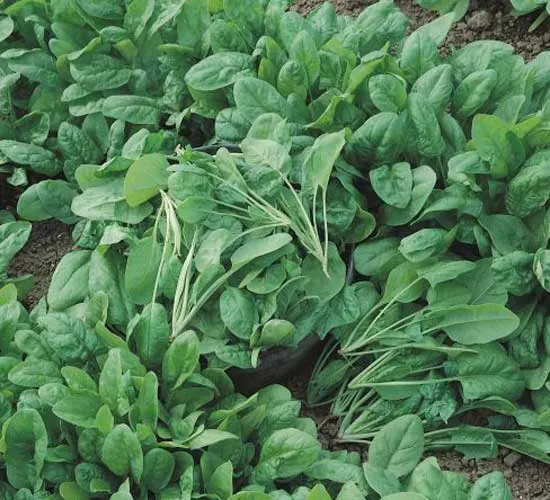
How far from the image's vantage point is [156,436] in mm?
2285

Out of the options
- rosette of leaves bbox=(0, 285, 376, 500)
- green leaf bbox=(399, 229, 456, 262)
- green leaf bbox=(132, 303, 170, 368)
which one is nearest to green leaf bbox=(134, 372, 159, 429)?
rosette of leaves bbox=(0, 285, 376, 500)

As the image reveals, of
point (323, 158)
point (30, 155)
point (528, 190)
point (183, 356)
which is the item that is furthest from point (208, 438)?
point (30, 155)

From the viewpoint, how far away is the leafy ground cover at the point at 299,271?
2.27 meters

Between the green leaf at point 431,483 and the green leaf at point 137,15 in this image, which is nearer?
the green leaf at point 431,483

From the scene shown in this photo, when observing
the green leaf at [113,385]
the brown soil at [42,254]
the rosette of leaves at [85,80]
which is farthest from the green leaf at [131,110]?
the green leaf at [113,385]

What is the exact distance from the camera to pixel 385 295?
2.56 meters

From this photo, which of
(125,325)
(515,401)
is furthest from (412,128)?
(125,325)

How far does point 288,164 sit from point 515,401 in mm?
860

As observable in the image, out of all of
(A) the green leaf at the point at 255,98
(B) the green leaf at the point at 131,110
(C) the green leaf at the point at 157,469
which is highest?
(A) the green leaf at the point at 255,98

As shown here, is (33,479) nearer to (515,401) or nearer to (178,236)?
(178,236)

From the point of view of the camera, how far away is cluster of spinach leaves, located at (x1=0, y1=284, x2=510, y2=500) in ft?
7.18

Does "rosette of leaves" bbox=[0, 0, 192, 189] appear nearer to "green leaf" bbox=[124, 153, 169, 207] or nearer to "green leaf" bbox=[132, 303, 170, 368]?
"green leaf" bbox=[124, 153, 169, 207]

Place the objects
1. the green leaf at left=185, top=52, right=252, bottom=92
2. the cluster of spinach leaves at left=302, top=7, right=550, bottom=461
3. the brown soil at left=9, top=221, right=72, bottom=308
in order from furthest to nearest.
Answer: the brown soil at left=9, top=221, right=72, bottom=308, the green leaf at left=185, top=52, right=252, bottom=92, the cluster of spinach leaves at left=302, top=7, right=550, bottom=461

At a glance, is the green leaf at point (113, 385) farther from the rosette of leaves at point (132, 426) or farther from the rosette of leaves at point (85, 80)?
the rosette of leaves at point (85, 80)
